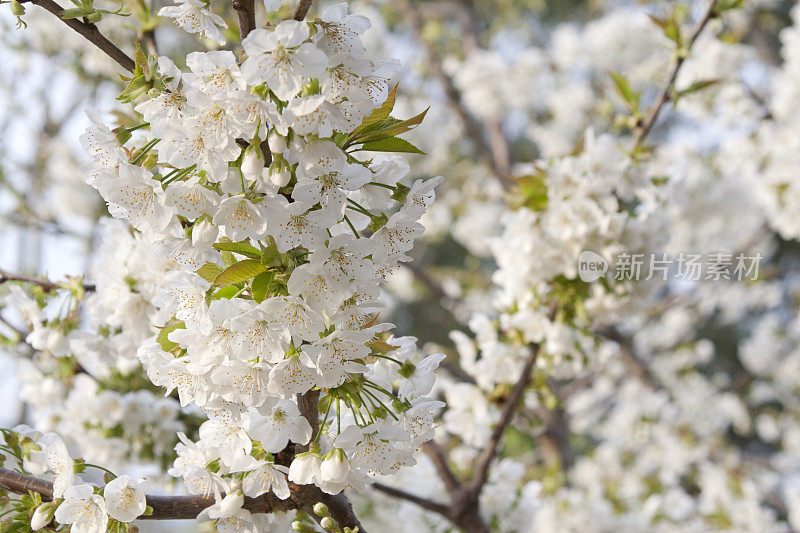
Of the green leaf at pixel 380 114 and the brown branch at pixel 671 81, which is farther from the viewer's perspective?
the brown branch at pixel 671 81

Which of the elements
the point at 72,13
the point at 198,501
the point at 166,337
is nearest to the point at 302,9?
the point at 72,13

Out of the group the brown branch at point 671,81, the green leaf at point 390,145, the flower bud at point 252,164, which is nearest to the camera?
the flower bud at point 252,164

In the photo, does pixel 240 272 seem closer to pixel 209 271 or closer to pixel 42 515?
pixel 209 271

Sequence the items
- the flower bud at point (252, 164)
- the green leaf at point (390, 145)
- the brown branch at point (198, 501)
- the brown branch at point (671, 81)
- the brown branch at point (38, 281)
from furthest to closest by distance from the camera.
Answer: the brown branch at point (671, 81), the brown branch at point (38, 281), the brown branch at point (198, 501), the green leaf at point (390, 145), the flower bud at point (252, 164)

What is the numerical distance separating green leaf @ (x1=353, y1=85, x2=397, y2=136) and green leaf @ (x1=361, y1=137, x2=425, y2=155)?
0.09ft

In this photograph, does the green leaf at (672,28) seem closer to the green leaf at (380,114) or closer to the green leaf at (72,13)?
the green leaf at (380,114)

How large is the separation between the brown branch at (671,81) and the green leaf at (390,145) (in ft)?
3.83

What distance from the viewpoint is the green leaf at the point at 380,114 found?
85cm

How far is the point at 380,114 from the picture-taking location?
858 millimetres

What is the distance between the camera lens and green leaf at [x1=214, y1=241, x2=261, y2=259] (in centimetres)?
82

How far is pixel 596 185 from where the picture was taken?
5.67 ft

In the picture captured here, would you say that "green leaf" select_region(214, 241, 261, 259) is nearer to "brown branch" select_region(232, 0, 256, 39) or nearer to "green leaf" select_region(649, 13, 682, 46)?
"brown branch" select_region(232, 0, 256, 39)

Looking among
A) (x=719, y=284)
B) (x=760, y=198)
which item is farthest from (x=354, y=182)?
(x=719, y=284)

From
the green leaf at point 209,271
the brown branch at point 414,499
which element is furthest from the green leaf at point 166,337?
the brown branch at point 414,499
